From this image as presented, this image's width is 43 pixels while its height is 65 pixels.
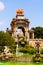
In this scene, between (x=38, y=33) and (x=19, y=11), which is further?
(x=38, y=33)

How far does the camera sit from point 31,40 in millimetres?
76188

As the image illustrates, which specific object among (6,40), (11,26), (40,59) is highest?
(11,26)

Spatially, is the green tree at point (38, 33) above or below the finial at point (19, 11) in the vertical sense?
below

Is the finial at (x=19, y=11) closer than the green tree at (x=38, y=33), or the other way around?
the finial at (x=19, y=11)

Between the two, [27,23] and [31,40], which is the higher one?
[27,23]

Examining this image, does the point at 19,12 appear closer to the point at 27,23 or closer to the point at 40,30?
the point at 27,23

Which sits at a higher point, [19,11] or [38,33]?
[19,11]

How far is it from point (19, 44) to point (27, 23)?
8.17 m

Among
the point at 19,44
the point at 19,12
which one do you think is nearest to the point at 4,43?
the point at 19,44

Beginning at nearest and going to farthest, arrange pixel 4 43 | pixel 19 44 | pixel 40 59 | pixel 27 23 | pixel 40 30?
pixel 40 59
pixel 4 43
pixel 19 44
pixel 27 23
pixel 40 30

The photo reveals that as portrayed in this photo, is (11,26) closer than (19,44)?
No

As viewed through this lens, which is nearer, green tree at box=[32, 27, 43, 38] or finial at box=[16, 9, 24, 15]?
finial at box=[16, 9, 24, 15]

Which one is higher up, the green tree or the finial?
the finial

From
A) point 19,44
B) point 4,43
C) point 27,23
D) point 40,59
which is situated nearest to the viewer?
point 40,59
